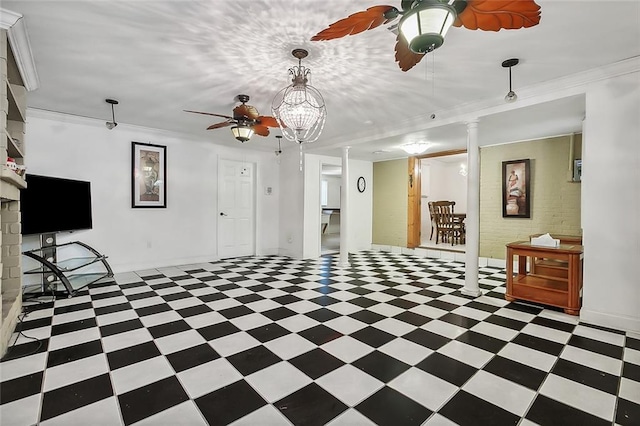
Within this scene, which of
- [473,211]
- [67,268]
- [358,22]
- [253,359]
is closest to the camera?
[358,22]

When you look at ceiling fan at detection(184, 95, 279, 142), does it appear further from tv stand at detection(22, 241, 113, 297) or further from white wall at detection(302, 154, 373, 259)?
white wall at detection(302, 154, 373, 259)

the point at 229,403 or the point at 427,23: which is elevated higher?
the point at 427,23

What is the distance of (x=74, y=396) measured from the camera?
1796mm

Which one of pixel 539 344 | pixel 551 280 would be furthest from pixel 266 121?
pixel 551 280

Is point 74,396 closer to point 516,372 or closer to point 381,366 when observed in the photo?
point 381,366

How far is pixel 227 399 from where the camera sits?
5.84 ft

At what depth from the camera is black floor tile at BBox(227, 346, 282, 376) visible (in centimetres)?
211

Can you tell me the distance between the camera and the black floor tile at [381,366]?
2037mm

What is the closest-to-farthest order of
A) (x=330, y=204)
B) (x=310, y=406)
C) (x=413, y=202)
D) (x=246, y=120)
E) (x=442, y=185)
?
(x=310, y=406), (x=246, y=120), (x=413, y=202), (x=442, y=185), (x=330, y=204)

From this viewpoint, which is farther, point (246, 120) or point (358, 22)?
point (246, 120)

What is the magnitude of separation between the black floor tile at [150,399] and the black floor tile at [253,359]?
0.39 metres

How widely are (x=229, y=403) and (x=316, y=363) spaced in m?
0.66

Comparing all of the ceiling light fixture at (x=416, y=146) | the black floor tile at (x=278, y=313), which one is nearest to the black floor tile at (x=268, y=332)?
the black floor tile at (x=278, y=313)

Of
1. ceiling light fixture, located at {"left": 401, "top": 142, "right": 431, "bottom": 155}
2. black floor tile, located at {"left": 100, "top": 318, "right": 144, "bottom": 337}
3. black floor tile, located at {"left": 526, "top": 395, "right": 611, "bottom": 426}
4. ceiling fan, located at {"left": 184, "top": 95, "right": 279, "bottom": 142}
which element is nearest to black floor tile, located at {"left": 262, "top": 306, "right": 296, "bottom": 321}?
black floor tile, located at {"left": 100, "top": 318, "right": 144, "bottom": 337}
